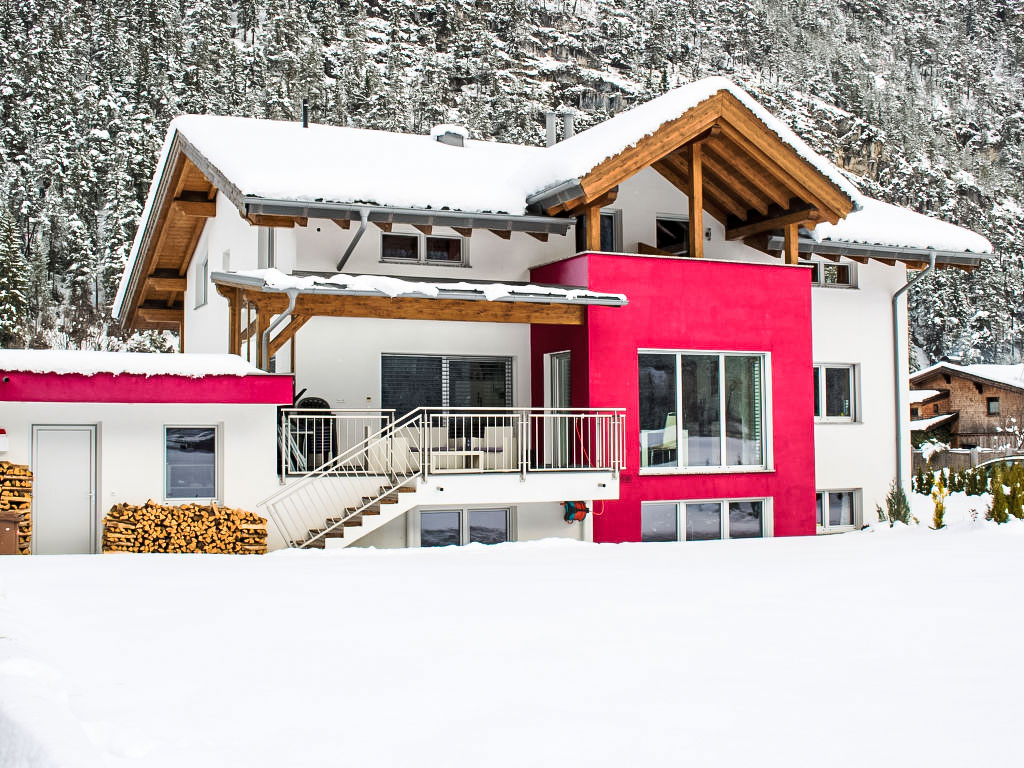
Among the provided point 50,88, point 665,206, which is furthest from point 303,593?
point 50,88

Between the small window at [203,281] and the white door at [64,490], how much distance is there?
732cm

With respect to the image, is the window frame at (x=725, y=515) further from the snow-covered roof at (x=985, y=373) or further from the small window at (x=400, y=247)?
the snow-covered roof at (x=985, y=373)

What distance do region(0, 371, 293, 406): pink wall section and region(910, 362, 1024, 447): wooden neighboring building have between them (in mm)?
36698

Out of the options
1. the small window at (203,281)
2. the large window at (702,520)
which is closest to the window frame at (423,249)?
the large window at (702,520)

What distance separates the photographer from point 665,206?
730 inches

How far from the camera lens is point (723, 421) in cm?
1666

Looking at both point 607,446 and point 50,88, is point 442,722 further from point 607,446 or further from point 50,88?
point 50,88

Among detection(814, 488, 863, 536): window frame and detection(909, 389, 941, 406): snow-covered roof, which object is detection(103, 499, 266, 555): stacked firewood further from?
detection(909, 389, 941, 406): snow-covered roof

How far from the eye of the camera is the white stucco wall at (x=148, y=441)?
13.1 meters

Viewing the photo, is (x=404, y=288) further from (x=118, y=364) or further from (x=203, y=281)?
(x=203, y=281)

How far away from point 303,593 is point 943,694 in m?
5.33

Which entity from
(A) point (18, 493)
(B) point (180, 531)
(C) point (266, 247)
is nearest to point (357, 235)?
(C) point (266, 247)

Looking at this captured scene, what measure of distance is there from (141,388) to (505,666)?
26.0 feet

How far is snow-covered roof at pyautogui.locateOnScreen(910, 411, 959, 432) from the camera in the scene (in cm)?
4547
